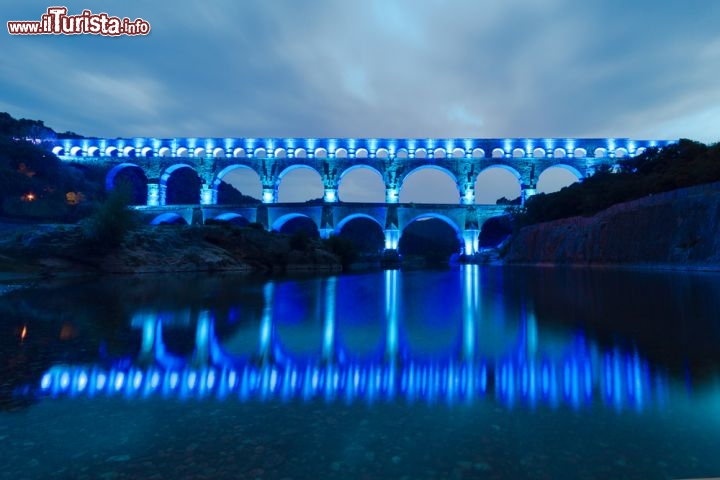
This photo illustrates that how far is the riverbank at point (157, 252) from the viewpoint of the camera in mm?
15984

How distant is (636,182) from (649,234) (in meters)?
8.14

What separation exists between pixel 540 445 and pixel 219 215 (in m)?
49.1

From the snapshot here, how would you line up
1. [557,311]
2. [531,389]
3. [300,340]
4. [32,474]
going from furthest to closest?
[557,311]
[300,340]
[531,389]
[32,474]

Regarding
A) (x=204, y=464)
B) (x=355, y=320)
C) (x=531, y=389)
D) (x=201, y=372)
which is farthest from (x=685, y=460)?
(x=355, y=320)

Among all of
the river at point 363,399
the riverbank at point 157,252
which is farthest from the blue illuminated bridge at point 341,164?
the river at point 363,399

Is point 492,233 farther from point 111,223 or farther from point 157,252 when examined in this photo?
point 111,223

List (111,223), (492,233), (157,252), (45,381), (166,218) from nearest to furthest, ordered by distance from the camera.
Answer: (45,381) → (111,223) → (157,252) → (166,218) → (492,233)

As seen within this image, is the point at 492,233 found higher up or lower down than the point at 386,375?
higher up

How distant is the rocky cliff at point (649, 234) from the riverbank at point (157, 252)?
1654cm

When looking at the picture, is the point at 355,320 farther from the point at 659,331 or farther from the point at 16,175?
the point at 16,175

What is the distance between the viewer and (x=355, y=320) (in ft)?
18.2

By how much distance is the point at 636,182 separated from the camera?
87.5 ft

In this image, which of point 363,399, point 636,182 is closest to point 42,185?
point 363,399

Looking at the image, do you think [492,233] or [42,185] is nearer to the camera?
[42,185]
